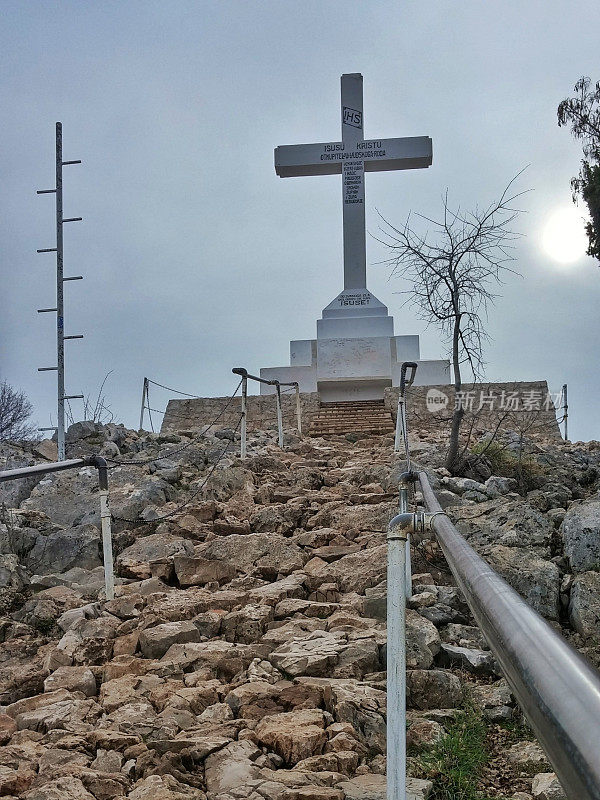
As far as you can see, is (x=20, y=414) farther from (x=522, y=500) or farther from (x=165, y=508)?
(x=522, y=500)

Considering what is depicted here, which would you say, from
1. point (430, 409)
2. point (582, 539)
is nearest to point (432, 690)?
point (582, 539)

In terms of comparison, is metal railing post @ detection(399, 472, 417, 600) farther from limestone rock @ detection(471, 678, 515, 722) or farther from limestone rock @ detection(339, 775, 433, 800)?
limestone rock @ detection(339, 775, 433, 800)

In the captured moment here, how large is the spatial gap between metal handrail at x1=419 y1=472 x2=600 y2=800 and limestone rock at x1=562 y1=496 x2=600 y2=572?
4.39 m

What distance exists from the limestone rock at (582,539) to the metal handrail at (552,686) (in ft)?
14.4

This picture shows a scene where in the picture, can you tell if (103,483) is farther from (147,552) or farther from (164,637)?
(164,637)

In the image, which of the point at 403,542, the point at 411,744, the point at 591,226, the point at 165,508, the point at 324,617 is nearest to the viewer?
the point at 403,542

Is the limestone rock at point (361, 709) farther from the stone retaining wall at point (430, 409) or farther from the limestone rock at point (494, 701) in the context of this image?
the stone retaining wall at point (430, 409)

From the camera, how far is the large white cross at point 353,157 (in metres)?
16.4

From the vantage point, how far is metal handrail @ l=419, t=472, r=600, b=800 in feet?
1.91

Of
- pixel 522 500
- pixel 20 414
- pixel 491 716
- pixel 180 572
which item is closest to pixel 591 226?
pixel 522 500

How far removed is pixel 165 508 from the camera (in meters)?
7.25

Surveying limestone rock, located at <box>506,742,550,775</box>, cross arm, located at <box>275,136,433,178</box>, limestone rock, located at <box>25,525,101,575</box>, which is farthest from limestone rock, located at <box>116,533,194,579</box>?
cross arm, located at <box>275,136,433,178</box>

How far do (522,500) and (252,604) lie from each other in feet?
9.11

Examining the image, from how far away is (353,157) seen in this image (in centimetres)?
1645
